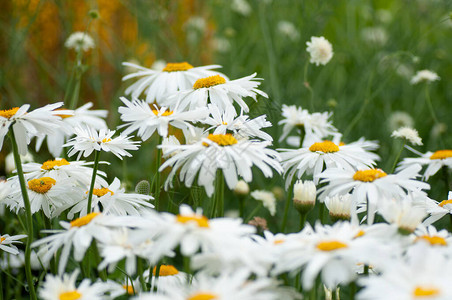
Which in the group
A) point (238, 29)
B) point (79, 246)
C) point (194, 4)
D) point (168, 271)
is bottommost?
point (168, 271)

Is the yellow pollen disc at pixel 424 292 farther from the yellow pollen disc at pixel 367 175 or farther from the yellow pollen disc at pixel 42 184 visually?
the yellow pollen disc at pixel 42 184

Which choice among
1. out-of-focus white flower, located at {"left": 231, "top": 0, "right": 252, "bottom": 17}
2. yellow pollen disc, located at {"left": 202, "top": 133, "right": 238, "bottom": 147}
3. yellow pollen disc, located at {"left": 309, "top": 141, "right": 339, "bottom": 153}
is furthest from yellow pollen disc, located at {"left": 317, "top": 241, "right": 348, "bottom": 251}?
out-of-focus white flower, located at {"left": 231, "top": 0, "right": 252, "bottom": 17}

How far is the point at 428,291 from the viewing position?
501mm

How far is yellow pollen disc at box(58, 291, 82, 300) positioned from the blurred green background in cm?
73

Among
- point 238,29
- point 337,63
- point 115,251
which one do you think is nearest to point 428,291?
point 115,251

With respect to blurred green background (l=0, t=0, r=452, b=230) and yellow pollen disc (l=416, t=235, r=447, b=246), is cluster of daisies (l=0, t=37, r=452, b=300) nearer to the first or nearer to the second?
yellow pollen disc (l=416, t=235, r=447, b=246)

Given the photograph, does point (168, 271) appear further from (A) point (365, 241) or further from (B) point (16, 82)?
→ (B) point (16, 82)

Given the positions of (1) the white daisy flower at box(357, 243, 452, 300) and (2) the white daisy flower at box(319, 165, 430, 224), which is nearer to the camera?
(1) the white daisy flower at box(357, 243, 452, 300)

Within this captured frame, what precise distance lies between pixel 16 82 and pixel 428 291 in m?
2.26

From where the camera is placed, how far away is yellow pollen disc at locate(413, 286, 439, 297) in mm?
497

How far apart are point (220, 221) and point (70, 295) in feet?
0.65

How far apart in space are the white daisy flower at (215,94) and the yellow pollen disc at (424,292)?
561mm

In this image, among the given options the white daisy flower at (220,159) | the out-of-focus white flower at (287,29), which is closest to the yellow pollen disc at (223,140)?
the white daisy flower at (220,159)

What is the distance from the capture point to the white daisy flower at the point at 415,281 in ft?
1.63
